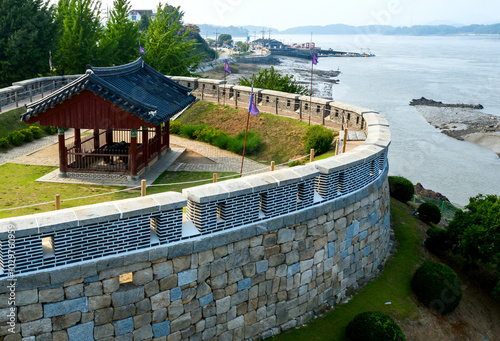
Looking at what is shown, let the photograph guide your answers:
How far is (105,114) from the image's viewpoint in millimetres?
16094

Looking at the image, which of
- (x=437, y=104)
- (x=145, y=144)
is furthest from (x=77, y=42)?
(x=437, y=104)

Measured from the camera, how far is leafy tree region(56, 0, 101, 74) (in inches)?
1244

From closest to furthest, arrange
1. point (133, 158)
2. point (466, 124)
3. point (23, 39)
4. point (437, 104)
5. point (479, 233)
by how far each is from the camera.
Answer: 1. point (479, 233)
2. point (133, 158)
3. point (23, 39)
4. point (466, 124)
5. point (437, 104)

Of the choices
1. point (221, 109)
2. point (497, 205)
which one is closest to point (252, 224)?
point (497, 205)

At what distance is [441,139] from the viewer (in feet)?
140

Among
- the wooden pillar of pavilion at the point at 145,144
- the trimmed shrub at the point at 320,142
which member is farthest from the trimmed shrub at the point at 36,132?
the trimmed shrub at the point at 320,142

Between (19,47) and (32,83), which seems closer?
(32,83)

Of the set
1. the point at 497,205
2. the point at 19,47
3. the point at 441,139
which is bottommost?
the point at 441,139

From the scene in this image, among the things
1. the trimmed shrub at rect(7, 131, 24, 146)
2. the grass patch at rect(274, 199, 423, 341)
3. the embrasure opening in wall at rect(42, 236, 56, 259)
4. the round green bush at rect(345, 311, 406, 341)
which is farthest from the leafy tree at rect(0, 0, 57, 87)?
the round green bush at rect(345, 311, 406, 341)

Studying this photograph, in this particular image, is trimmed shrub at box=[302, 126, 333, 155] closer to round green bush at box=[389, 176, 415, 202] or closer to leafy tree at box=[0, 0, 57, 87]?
round green bush at box=[389, 176, 415, 202]

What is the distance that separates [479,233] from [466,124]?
1434 inches

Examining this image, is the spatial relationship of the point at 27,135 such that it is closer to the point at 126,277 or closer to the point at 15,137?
the point at 15,137

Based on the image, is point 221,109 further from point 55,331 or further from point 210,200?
point 55,331

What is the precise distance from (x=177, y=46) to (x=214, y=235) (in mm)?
29801
